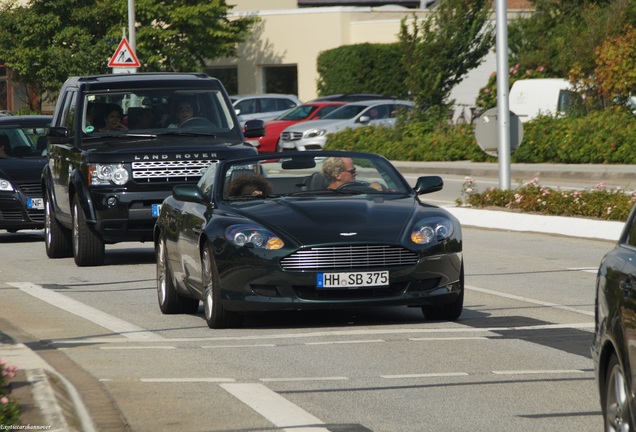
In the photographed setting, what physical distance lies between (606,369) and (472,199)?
17447 millimetres

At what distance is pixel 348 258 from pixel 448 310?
107cm

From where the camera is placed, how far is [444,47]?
132 feet

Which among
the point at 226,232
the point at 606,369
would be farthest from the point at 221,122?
the point at 606,369

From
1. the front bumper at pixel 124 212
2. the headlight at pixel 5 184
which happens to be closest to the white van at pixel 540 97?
the headlight at pixel 5 184

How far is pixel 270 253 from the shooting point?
429 inches

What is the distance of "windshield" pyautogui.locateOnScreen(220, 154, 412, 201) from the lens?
39.7 ft

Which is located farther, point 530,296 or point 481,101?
point 481,101

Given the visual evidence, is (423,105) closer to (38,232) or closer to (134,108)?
(38,232)

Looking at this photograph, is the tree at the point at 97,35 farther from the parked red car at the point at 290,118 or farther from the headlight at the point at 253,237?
the headlight at the point at 253,237

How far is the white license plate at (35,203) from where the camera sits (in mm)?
20594

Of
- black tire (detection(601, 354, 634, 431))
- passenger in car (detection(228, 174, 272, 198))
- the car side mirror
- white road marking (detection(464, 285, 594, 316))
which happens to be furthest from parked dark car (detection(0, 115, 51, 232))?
black tire (detection(601, 354, 634, 431))

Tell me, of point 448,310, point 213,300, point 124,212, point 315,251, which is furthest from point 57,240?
point 315,251

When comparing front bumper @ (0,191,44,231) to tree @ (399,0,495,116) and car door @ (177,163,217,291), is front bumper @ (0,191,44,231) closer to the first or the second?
car door @ (177,163,217,291)

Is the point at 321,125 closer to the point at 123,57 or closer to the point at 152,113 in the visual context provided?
the point at 123,57
